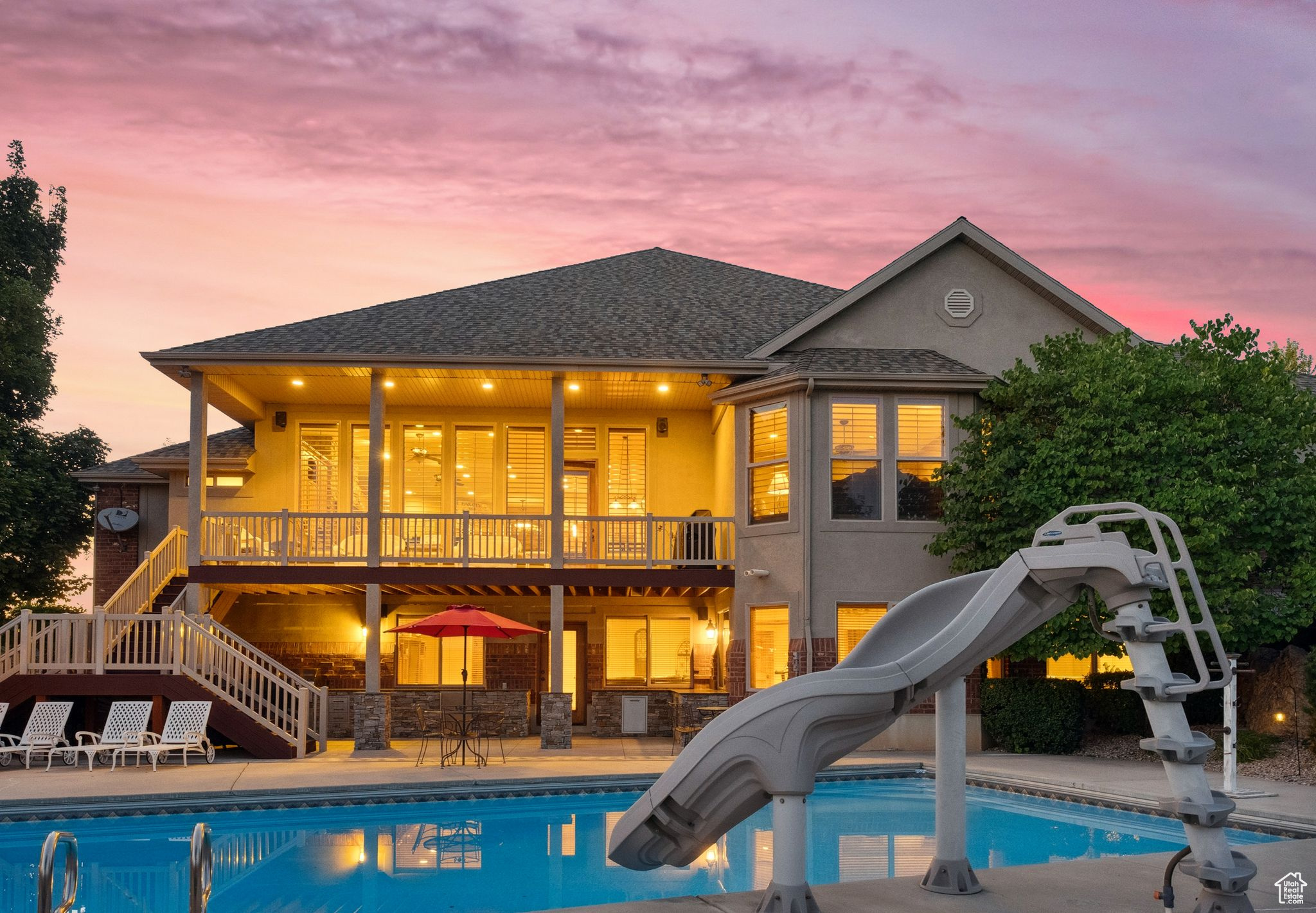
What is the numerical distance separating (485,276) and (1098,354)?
38.3m

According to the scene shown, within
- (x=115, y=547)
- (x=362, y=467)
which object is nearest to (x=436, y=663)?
(x=362, y=467)

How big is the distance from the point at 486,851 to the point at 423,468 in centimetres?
1208

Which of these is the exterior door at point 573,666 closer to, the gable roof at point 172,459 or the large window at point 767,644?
the large window at point 767,644

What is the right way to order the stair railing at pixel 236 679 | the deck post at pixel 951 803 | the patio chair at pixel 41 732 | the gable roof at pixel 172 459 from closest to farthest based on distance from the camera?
the deck post at pixel 951 803, the patio chair at pixel 41 732, the stair railing at pixel 236 679, the gable roof at pixel 172 459

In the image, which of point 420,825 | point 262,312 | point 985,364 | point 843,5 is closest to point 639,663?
point 985,364

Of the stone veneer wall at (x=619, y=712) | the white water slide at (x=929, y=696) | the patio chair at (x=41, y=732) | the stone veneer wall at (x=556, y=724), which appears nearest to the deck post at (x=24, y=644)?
the patio chair at (x=41, y=732)

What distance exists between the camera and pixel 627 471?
23.3 metres

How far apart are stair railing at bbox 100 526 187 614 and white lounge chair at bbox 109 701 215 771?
9.20 feet

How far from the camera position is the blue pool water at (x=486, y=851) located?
10094 mm

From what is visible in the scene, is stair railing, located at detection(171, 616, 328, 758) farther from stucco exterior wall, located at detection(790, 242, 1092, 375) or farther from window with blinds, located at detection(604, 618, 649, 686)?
stucco exterior wall, located at detection(790, 242, 1092, 375)

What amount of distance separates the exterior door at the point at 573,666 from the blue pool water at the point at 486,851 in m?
7.92

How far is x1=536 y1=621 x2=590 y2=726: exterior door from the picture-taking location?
76.1 ft

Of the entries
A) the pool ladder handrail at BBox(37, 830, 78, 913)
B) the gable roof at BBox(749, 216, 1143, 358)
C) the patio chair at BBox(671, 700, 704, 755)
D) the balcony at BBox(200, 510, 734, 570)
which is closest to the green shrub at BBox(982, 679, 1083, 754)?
the patio chair at BBox(671, 700, 704, 755)

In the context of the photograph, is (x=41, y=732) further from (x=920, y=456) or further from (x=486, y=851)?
(x=920, y=456)
